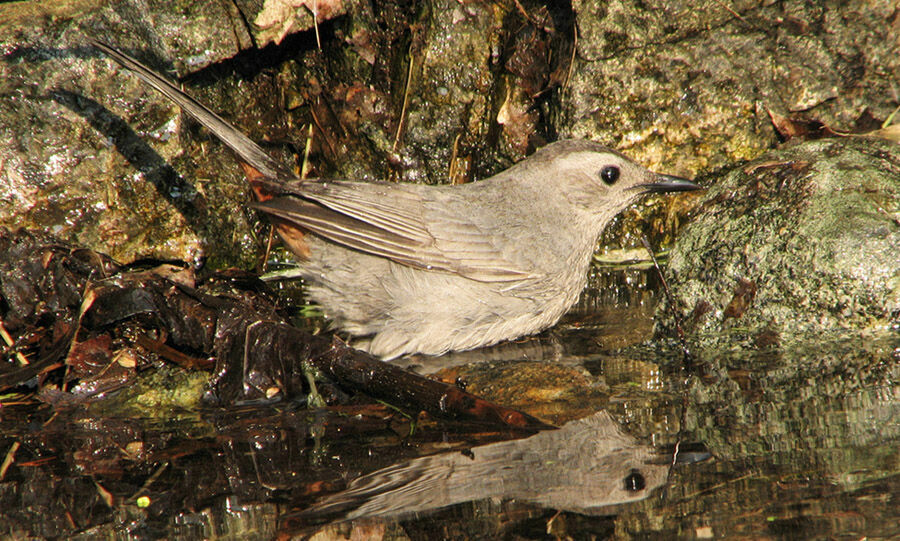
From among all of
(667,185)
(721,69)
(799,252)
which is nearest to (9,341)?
(667,185)

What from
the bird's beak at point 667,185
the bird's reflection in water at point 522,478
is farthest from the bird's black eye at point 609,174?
the bird's reflection in water at point 522,478

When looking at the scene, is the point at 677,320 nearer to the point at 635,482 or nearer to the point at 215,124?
the point at 635,482

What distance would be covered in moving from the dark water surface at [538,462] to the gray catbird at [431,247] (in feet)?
1.99

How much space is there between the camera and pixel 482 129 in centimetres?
680

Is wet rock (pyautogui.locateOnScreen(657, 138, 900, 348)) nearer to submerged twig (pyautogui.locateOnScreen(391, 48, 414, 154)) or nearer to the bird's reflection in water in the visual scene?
the bird's reflection in water

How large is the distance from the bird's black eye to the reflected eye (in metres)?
2.85

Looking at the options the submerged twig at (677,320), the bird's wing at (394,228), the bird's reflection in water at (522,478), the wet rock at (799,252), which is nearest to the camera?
the bird's reflection in water at (522,478)

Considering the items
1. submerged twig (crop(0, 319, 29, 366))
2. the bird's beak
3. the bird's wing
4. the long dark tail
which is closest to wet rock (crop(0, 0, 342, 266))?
the long dark tail

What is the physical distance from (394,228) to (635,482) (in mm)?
2685

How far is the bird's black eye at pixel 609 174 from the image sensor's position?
5.33 meters

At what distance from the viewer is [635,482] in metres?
2.78

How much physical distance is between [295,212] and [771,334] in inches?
118

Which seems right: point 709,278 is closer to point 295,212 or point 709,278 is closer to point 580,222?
point 580,222

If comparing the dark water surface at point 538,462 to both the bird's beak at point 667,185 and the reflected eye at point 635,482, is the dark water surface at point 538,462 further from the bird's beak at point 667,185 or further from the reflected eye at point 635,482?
the bird's beak at point 667,185
